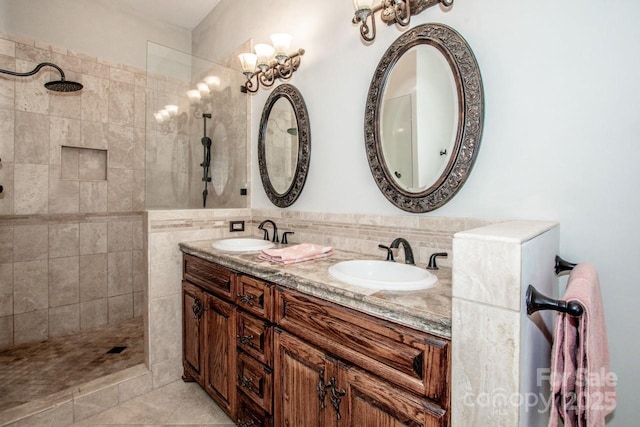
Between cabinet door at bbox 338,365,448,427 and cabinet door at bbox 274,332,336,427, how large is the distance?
0.18ft

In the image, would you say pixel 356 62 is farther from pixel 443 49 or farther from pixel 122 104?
pixel 122 104

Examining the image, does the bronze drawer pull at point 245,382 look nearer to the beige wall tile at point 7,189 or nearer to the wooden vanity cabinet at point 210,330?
the wooden vanity cabinet at point 210,330

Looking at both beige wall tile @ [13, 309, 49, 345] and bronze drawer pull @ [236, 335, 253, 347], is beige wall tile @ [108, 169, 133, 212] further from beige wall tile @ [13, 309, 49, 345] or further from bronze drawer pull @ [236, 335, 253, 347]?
bronze drawer pull @ [236, 335, 253, 347]

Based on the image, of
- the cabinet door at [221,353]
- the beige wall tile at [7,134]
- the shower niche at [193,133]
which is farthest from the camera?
the beige wall tile at [7,134]

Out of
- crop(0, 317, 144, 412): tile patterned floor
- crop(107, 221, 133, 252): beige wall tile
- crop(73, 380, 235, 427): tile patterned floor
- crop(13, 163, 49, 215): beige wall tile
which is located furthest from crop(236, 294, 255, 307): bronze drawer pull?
crop(13, 163, 49, 215): beige wall tile

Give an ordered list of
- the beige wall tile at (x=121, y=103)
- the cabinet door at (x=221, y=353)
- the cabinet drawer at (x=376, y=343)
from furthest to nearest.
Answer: the beige wall tile at (x=121, y=103) → the cabinet door at (x=221, y=353) → the cabinet drawer at (x=376, y=343)

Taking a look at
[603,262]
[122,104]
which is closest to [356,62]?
[603,262]

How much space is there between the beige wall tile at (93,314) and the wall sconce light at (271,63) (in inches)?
93.2

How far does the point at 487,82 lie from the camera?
117 centimetres

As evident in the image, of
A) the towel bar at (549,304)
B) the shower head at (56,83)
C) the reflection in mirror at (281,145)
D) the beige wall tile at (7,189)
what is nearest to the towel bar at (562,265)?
the towel bar at (549,304)

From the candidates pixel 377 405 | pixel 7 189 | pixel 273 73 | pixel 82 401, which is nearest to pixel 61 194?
pixel 7 189

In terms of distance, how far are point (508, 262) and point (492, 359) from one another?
218 mm

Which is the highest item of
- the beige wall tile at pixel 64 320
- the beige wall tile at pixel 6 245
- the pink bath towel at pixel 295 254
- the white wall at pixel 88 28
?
the white wall at pixel 88 28

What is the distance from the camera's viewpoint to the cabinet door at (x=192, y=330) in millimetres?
1854
